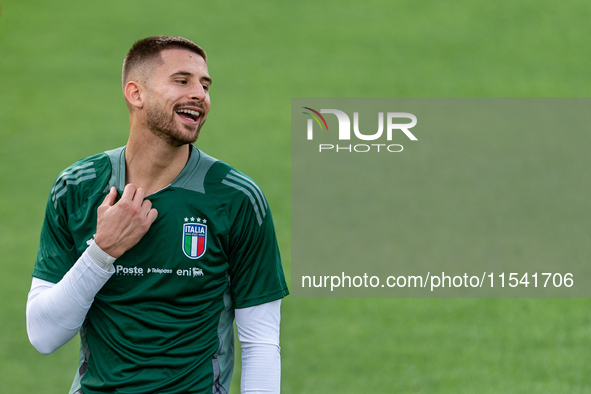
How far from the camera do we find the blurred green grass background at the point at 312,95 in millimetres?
9734

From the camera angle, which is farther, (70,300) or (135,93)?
(135,93)

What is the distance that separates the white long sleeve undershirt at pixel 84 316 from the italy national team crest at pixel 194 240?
12.2 inches

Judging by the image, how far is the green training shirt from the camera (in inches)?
126

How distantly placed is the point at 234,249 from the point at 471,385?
6748 millimetres

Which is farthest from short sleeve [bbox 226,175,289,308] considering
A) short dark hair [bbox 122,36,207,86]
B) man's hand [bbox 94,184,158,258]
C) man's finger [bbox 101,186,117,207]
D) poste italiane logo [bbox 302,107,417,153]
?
poste italiane logo [bbox 302,107,417,153]

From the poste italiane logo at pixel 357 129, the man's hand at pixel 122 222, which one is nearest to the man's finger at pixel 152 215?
the man's hand at pixel 122 222

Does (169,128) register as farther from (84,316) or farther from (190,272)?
(84,316)

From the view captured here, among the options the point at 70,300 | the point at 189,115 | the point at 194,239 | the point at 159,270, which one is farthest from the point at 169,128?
the point at 70,300

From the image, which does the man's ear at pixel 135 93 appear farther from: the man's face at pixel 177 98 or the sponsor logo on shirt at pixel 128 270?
the sponsor logo on shirt at pixel 128 270

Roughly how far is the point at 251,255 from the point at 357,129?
14.8 m

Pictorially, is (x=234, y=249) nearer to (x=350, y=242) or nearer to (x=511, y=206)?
(x=350, y=242)

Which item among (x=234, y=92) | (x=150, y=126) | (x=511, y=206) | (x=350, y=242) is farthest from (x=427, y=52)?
(x=150, y=126)

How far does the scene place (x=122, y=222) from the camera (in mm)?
3107

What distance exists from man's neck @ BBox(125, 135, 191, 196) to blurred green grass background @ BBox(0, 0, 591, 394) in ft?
16.8
